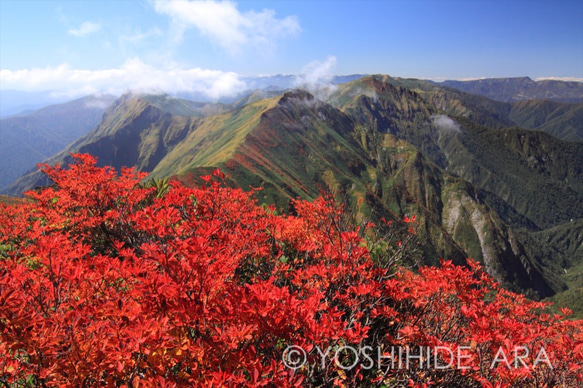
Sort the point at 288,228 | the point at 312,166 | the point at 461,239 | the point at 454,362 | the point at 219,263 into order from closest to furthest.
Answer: the point at 219,263 → the point at 454,362 → the point at 288,228 → the point at 312,166 → the point at 461,239

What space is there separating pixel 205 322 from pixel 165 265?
1.21m

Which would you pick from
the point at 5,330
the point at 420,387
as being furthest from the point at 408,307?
the point at 5,330

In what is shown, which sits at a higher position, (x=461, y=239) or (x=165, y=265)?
(x=165, y=265)

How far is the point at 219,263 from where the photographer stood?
5418mm

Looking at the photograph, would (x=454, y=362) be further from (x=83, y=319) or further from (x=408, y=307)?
(x=83, y=319)

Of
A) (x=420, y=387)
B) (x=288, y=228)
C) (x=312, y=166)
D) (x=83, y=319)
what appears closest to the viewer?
(x=83, y=319)

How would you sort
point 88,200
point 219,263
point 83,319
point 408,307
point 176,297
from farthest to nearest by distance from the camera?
point 88,200
point 408,307
point 219,263
point 83,319
point 176,297

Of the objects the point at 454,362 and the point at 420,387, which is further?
the point at 454,362

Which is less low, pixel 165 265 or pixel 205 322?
pixel 165 265

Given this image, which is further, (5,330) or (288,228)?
(288,228)

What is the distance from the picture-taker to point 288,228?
46.2 feet

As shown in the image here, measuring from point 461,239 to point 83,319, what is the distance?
227 metres

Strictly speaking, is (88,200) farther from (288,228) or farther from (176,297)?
(176,297)

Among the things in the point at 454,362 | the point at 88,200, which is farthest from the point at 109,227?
the point at 454,362
